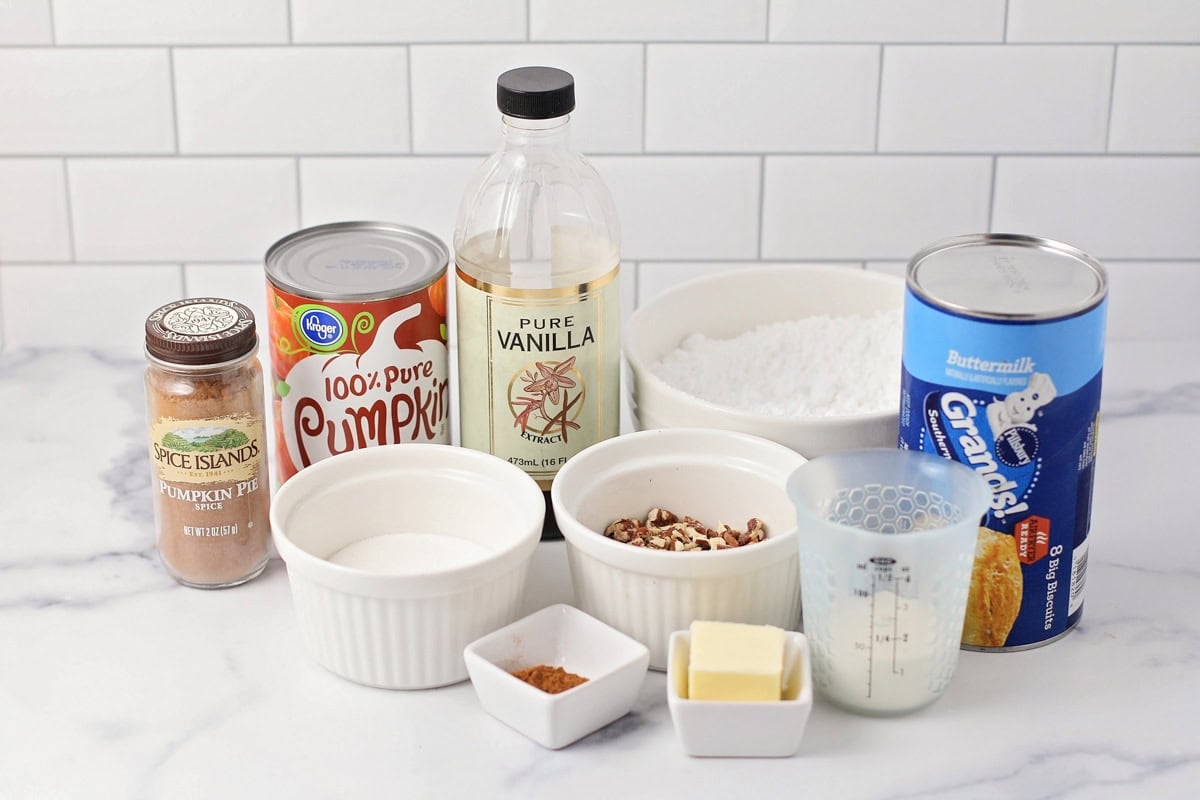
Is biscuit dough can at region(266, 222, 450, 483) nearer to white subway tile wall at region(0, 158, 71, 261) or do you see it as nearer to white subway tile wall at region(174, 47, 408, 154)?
white subway tile wall at region(174, 47, 408, 154)

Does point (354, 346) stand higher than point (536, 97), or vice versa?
point (536, 97)

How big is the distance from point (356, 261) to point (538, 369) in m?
0.17

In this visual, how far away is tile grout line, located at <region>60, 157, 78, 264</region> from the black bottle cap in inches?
21.8

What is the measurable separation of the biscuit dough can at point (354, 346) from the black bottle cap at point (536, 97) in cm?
15

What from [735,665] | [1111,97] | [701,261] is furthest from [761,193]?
[735,665]

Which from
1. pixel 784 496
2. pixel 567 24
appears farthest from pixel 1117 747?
pixel 567 24

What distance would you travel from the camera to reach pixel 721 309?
1.29 meters

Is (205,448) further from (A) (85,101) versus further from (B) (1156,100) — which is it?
(B) (1156,100)

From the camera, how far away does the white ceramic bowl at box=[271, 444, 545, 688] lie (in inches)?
38.5

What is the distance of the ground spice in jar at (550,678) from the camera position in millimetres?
961

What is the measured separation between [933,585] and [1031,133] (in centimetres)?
62

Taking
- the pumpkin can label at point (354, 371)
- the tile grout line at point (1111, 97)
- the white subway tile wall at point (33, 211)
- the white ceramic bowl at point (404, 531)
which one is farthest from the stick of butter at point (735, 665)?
the white subway tile wall at point (33, 211)

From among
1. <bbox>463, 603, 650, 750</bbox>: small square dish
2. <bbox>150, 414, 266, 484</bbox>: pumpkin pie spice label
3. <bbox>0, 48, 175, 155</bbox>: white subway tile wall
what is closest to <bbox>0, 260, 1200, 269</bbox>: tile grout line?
<bbox>0, 48, 175, 155</bbox>: white subway tile wall

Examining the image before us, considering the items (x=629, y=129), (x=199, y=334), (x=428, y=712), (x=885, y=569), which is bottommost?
(x=428, y=712)
